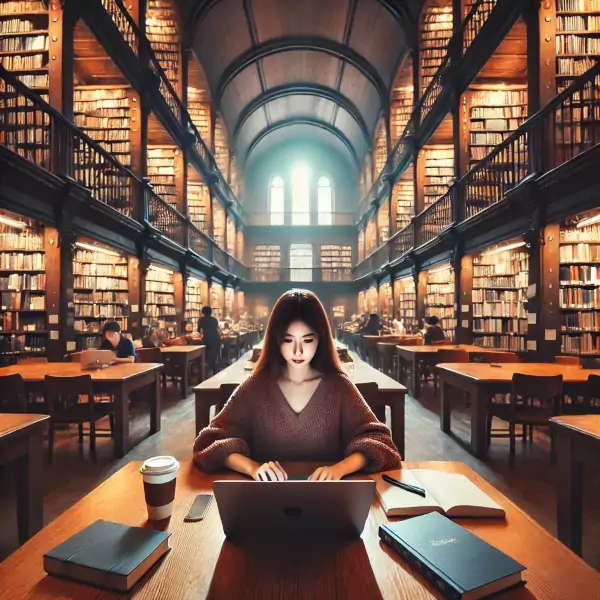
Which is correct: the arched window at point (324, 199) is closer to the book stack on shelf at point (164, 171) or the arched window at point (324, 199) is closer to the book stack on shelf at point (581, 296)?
the book stack on shelf at point (164, 171)

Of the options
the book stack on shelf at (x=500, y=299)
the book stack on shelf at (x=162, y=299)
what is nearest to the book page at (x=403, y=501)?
the book stack on shelf at (x=500, y=299)

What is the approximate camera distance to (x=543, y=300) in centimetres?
482

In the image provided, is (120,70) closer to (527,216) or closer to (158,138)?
(158,138)

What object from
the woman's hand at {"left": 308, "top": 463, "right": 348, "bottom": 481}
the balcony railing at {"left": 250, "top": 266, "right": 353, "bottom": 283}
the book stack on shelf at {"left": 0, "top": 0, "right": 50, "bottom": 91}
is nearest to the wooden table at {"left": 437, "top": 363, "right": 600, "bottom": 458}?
the woman's hand at {"left": 308, "top": 463, "right": 348, "bottom": 481}

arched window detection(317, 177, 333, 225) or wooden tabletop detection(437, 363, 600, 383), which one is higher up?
arched window detection(317, 177, 333, 225)

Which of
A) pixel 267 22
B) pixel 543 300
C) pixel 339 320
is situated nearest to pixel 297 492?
pixel 543 300

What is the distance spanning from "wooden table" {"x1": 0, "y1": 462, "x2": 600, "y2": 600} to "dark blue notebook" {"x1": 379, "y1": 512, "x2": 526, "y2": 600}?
2 centimetres

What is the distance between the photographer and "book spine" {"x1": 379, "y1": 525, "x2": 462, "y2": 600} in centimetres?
69

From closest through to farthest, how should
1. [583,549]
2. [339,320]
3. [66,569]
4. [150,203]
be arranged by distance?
[66,569]
[583,549]
[150,203]
[339,320]

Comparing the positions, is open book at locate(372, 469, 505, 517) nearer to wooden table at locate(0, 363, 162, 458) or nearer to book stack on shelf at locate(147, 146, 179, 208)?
wooden table at locate(0, 363, 162, 458)

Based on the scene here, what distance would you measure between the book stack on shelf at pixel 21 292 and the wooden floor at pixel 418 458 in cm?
162

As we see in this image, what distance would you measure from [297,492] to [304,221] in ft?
64.6

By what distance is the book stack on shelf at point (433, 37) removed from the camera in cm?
931

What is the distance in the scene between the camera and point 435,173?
10.0 meters
